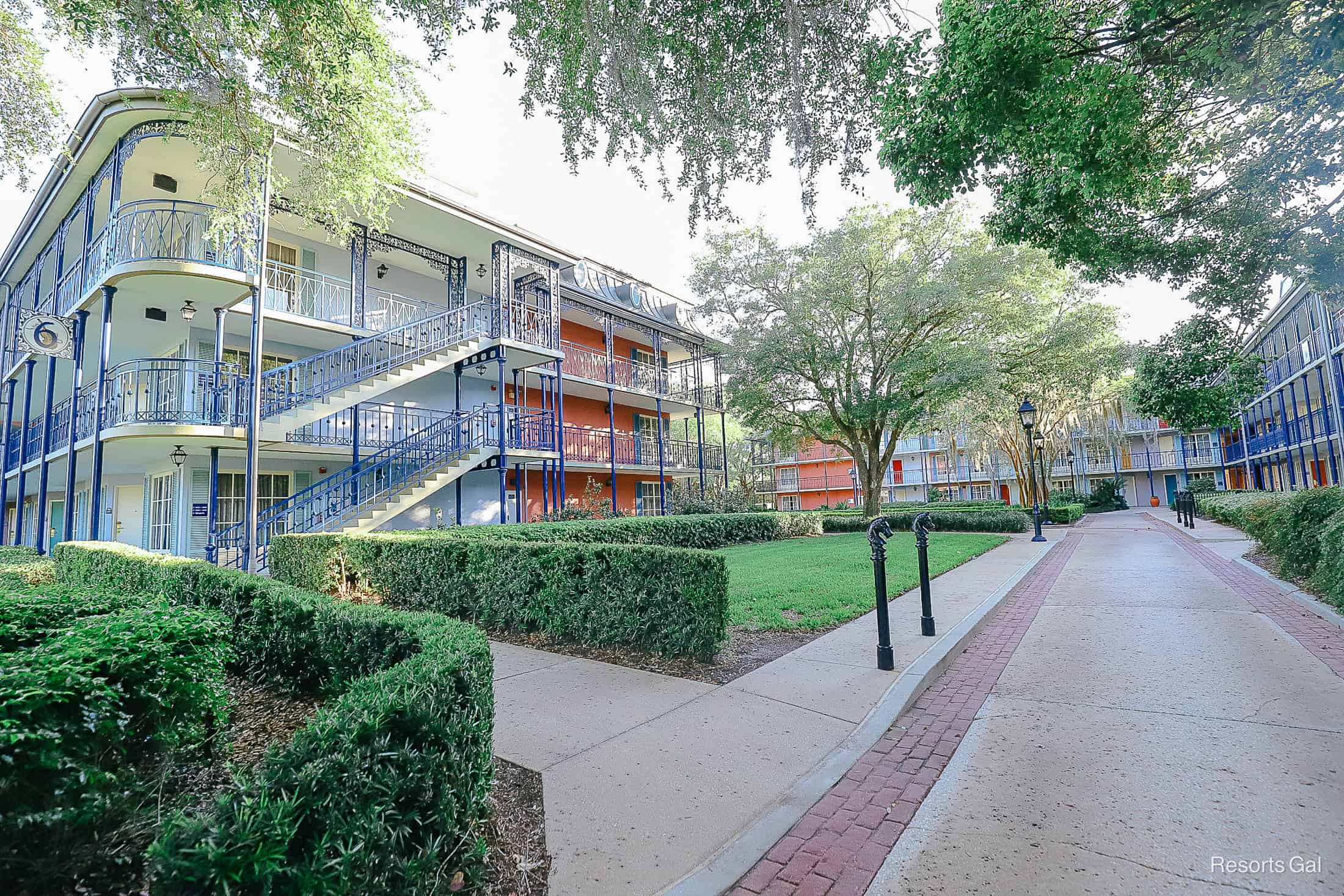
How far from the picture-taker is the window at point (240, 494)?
13.0m

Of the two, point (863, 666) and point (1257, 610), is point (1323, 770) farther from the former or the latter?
point (1257, 610)

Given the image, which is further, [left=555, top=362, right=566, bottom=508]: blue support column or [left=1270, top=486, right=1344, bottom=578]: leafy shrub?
[left=555, top=362, right=566, bottom=508]: blue support column

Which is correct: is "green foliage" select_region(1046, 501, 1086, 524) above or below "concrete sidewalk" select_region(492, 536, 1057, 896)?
above

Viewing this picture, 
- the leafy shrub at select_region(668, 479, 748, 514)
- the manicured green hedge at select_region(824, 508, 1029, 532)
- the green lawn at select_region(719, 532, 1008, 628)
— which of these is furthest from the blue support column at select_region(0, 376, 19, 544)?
the manicured green hedge at select_region(824, 508, 1029, 532)

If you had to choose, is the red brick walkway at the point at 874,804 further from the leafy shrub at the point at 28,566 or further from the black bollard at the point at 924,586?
the leafy shrub at the point at 28,566

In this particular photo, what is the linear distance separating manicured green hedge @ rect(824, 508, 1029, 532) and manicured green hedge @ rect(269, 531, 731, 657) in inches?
605

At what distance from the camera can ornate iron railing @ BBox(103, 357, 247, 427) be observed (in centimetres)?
1101

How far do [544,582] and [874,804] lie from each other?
13.6 feet

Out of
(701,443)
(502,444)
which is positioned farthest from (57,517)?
(701,443)

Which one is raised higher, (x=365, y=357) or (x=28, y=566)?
(x=365, y=357)

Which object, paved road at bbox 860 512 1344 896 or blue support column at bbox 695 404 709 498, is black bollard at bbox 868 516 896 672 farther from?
blue support column at bbox 695 404 709 498

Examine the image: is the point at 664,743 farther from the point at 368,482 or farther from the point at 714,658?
the point at 368,482

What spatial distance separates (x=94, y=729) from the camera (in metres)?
1.95

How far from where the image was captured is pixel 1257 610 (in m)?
7.03
